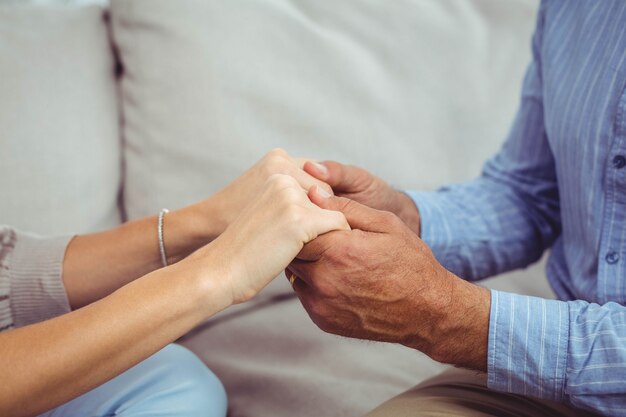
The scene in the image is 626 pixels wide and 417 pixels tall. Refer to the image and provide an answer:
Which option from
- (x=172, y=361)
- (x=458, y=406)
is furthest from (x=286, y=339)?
(x=458, y=406)

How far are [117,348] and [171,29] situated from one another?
0.71 metres

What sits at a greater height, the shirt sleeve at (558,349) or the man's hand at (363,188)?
the man's hand at (363,188)

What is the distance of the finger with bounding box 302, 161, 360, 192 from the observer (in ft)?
3.21

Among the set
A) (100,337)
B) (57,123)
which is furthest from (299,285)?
(57,123)

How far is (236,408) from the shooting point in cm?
106

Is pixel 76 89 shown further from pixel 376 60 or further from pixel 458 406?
pixel 458 406

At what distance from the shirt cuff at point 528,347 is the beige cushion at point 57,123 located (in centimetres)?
73

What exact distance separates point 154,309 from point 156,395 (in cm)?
20

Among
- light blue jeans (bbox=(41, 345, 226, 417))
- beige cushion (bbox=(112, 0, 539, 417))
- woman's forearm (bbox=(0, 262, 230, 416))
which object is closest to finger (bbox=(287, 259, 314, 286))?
woman's forearm (bbox=(0, 262, 230, 416))

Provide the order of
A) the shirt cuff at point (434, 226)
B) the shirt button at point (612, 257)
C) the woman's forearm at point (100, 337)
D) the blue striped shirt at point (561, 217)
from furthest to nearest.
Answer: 1. the shirt cuff at point (434, 226)
2. the shirt button at point (612, 257)
3. the blue striped shirt at point (561, 217)
4. the woman's forearm at point (100, 337)

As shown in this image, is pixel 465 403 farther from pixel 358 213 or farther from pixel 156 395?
pixel 156 395

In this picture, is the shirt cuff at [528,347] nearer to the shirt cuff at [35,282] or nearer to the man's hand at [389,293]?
the man's hand at [389,293]

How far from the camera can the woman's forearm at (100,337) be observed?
70cm

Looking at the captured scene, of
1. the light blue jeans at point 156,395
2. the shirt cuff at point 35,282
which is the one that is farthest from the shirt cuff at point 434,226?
the shirt cuff at point 35,282
